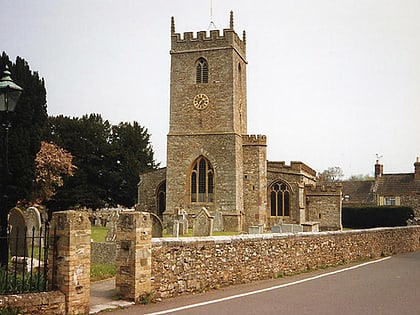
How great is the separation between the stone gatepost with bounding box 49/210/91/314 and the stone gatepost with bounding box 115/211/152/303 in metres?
1.05

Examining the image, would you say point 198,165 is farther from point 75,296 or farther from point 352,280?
point 75,296

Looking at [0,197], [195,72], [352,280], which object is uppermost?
[195,72]

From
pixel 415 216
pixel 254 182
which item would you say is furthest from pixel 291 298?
pixel 415 216

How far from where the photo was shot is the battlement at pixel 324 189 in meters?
40.1

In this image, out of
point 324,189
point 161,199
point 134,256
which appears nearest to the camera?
point 134,256

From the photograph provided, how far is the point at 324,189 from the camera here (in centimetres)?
4053

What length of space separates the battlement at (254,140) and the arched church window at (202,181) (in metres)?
3.28

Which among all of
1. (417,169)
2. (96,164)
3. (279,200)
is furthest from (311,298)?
(417,169)

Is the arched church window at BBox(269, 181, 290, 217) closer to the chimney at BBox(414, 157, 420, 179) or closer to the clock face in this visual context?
the clock face

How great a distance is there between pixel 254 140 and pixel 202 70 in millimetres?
6181

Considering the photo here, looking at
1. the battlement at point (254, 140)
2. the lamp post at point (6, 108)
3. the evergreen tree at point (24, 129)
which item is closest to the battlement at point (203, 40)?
the battlement at point (254, 140)

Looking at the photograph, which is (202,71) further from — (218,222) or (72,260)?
(72,260)

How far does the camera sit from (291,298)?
11125mm

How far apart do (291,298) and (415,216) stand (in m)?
40.1
